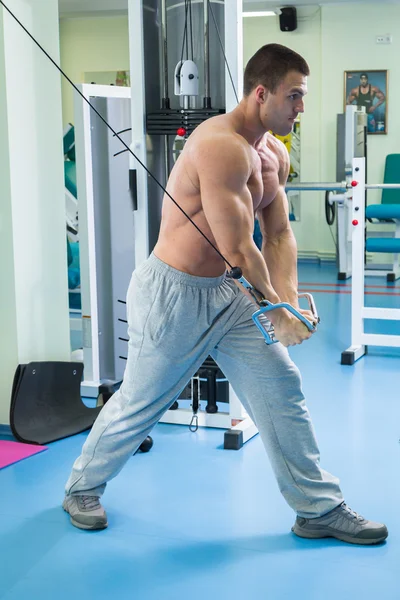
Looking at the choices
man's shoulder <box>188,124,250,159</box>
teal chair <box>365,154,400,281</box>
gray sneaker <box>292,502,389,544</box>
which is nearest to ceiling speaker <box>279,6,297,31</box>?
teal chair <box>365,154,400,281</box>

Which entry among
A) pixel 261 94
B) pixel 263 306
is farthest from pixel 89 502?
pixel 261 94

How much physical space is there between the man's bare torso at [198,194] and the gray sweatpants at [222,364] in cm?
5

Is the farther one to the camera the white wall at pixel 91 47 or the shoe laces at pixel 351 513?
the white wall at pixel 91 47

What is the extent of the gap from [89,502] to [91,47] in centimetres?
846

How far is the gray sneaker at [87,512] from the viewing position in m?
2.85

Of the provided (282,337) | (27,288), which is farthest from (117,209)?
(282,337)

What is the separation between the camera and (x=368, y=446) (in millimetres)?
3676

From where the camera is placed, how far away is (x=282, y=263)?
2.78 metres

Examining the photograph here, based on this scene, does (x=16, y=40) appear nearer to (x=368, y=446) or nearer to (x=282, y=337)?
(x=282, y=337)

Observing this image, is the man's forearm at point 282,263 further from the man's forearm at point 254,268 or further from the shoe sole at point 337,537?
the shoe sole at point 337,537

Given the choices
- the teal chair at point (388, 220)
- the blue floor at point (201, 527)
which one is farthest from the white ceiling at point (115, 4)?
the blue floor at point (201, 527)

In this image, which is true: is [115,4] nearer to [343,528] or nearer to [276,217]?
[276,217]

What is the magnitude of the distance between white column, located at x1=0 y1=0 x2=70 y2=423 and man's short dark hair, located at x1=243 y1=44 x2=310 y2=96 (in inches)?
65.6

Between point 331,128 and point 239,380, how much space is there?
291 inches
